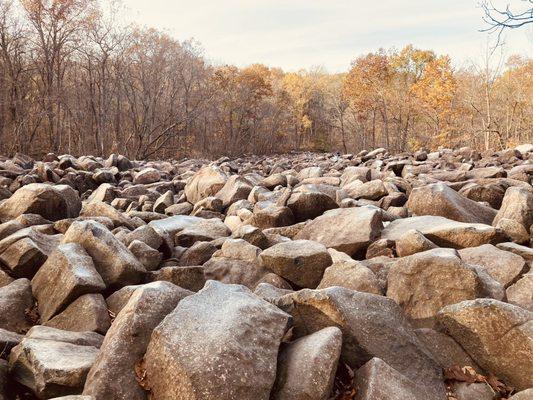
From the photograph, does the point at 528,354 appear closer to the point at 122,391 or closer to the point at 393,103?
the point at 122,391

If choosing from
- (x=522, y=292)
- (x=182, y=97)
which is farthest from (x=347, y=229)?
(x=182, y=97)

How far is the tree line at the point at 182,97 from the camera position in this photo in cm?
2855

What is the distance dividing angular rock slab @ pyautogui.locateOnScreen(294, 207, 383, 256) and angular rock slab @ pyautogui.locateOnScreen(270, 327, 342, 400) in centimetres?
298

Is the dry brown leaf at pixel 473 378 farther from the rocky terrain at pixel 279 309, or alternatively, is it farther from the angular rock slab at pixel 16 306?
the angular rock slab at pixel 16 306

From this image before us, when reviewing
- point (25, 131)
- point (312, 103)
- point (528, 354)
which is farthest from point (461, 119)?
point (528, 354)

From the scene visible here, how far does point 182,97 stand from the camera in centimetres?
4084

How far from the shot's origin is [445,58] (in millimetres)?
43219

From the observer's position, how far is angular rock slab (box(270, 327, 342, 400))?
9.82ft

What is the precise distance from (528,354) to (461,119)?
46.7 meters

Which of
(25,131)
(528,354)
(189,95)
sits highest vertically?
(189,95)

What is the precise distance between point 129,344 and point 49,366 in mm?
551

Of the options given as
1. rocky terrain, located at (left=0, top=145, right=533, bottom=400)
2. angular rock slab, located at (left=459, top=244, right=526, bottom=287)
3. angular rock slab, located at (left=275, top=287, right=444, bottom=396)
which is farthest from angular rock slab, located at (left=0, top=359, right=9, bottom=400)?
angular rock slab, located at (left=459, top=244, right=526, bottom=287)

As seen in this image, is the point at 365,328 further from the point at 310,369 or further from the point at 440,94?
the point at 440,94

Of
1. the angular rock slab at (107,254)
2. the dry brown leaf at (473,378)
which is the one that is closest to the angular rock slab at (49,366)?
the angular rock slab at (107,254)
